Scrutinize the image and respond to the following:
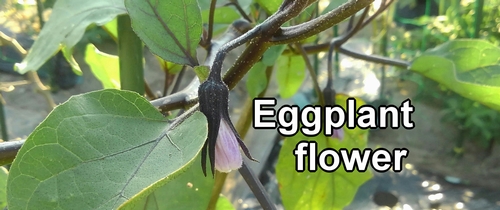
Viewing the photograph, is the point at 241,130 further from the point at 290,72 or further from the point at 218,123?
the point at 218,123

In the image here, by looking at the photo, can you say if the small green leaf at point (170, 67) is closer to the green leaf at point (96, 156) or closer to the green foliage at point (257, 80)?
the green foliage at point (257, 80)

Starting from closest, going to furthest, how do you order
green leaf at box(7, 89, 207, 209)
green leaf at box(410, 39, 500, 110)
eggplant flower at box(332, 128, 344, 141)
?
green leaf at box(7, 89, 207, 209), green leaf at box(410, 39, 500, 110), eggplant flower at box(332, 128, 344, 141)

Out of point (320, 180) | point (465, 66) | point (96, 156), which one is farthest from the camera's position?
point (320, 180)

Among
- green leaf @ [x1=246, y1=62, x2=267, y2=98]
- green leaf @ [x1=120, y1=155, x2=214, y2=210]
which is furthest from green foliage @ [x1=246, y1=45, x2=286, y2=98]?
green leaf @ [x1=120, y1=155, x2=214, y2=210]

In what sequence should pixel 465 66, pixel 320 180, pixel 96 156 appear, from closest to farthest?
pixel 96 156 < pixel 465 66 < pixel 320 180

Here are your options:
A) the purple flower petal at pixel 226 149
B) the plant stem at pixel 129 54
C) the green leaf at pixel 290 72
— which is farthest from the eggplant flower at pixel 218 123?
the green leaf at pixel 290 72

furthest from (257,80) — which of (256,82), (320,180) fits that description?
(320,180)

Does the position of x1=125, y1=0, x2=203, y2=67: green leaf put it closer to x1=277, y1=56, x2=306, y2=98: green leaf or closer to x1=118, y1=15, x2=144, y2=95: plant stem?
x1=118, y1=15, x2=144, y2=95: plant stem
